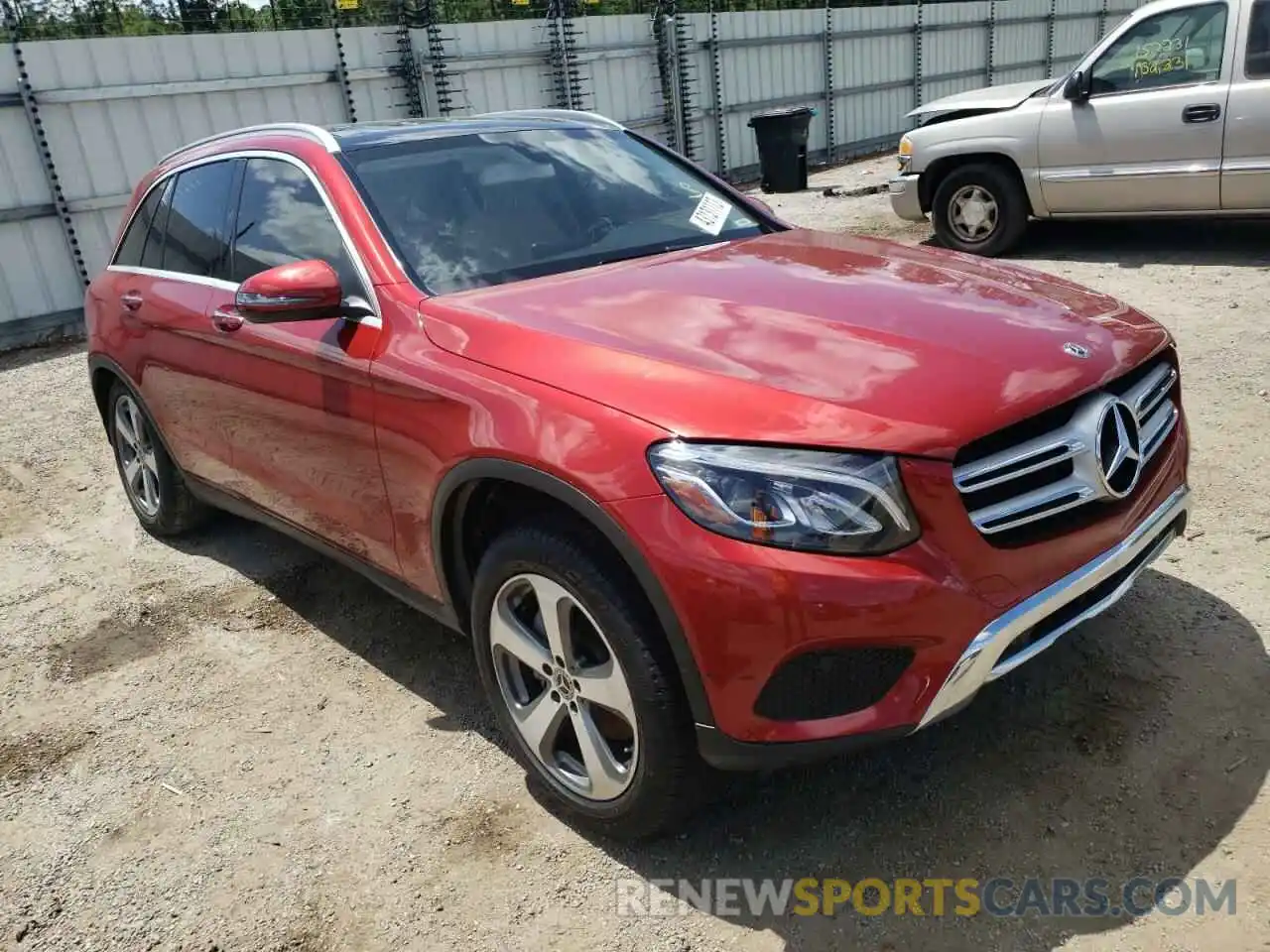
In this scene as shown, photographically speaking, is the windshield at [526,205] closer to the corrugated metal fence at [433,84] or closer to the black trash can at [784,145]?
the corrugated metal fence at [433,84]

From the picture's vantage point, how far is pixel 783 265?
315 cm

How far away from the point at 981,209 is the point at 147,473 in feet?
21.7

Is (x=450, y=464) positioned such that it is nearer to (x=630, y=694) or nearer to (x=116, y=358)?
(x=630, y=694)

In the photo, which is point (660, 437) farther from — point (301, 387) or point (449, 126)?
point (449, 126)

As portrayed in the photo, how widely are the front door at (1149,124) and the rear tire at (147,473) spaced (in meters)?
6.64

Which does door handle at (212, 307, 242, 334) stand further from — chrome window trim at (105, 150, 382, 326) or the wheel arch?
the wheel arch

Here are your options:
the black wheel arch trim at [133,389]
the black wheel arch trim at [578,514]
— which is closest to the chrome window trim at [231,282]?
the black wheel arch trim at [133,389]

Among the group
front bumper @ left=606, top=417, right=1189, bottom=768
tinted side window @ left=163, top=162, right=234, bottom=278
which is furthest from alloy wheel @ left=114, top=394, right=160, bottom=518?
front bumper @ left=606, top=417, right=1189, bottom=768

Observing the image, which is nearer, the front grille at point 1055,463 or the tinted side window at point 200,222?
the front grille at point 1055,463

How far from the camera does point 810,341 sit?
2477mm

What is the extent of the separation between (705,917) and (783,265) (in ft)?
5.96

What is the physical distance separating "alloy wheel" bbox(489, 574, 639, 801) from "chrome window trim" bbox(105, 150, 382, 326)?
3.12ft

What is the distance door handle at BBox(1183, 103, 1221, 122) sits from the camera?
7.27 metres

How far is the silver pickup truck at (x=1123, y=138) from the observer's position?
720 cm
